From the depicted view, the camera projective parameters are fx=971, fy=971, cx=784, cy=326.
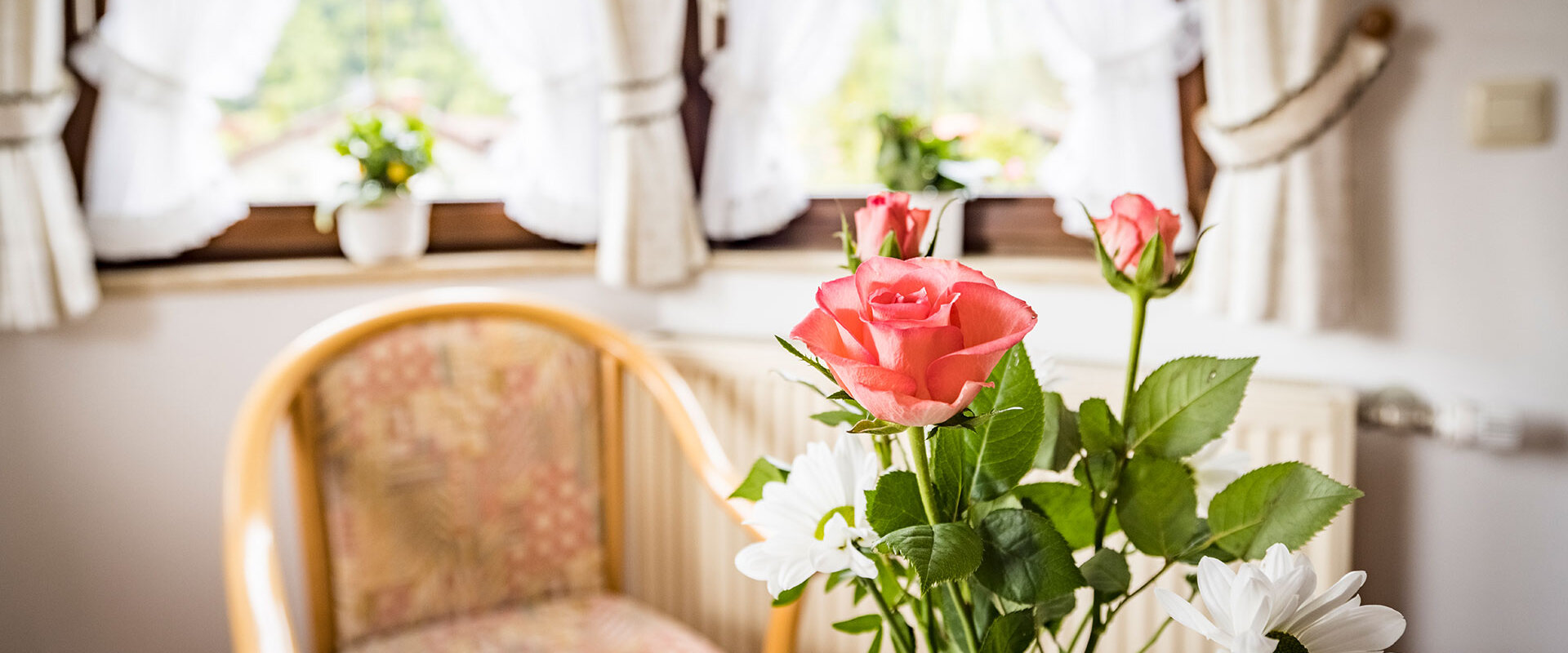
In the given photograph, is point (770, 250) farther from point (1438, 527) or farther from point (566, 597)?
point (1438, 527)

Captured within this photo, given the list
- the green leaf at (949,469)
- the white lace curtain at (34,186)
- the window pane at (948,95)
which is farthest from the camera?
the window pane at (948,95)

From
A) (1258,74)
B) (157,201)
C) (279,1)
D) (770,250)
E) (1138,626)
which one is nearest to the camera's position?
(1258,74)

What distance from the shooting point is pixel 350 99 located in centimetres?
182

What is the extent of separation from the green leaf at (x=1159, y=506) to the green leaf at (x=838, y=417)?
13 cm

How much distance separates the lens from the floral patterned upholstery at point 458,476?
49.6 inches

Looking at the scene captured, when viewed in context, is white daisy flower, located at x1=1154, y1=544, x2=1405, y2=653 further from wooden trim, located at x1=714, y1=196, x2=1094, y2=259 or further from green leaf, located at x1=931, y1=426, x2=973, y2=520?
wooden trim, located at x1=714, y1=196, x2=1094, y2=259

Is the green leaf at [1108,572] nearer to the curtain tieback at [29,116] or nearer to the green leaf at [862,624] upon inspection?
the green leaf at [862,624]

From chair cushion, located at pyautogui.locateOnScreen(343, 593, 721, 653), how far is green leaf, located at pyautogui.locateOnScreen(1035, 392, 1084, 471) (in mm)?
847

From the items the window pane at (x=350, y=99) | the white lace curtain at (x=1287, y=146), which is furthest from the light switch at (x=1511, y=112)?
the window pane at (x=350, y=99)

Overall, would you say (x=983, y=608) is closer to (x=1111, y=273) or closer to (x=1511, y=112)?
(x=1111, y=273)

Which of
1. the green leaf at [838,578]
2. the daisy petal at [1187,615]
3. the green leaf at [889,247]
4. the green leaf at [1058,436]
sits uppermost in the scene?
the green leaf at [889,247]

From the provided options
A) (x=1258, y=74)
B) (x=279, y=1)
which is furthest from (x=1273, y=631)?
(x=279, y=1)

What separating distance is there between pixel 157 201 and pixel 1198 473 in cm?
162

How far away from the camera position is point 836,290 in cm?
36
